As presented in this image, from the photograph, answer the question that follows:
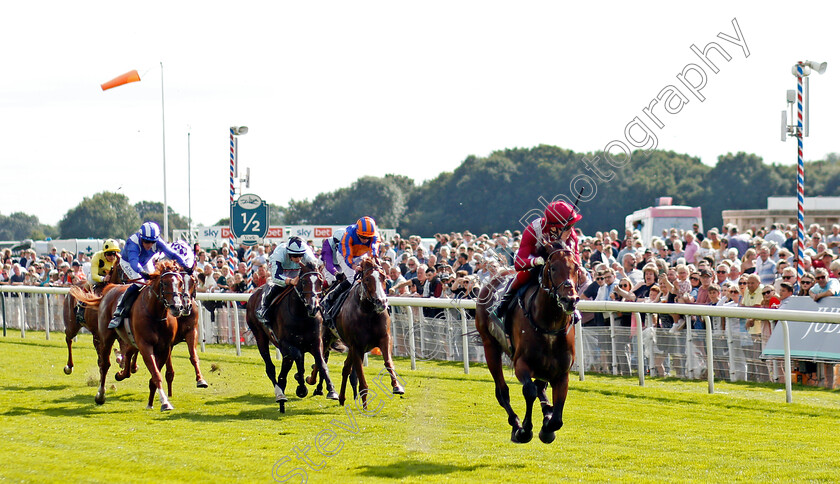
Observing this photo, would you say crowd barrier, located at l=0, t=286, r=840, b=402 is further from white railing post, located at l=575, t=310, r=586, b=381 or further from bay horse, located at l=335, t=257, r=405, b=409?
bay horse, located at l=335, t=257, r=405, b=409

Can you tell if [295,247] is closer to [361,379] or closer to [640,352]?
[361,379]

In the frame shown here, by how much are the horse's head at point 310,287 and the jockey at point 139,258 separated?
51.1 inches

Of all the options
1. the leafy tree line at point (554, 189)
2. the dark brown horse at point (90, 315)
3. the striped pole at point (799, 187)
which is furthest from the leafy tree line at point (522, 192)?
the dark brown horse at point (90, 315)

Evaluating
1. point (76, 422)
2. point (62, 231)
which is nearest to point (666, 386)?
point (76, 422)

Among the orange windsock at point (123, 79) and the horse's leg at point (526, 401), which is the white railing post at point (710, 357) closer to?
the horse's leg at point (526, 401)

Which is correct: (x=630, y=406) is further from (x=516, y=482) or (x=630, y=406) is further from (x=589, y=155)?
(x=589, y=155)

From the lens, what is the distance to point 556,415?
6887 millimetres

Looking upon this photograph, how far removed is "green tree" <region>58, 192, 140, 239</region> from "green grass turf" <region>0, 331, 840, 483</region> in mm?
53871

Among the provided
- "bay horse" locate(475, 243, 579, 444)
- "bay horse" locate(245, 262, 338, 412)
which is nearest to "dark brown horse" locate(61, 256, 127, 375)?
"bay horse" locate(245, 262, 338, 412)

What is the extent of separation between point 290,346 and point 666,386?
4.02 m

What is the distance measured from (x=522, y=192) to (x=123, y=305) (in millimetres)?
64529

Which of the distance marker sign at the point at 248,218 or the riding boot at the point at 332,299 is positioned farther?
the distance marker sign at the point at 248,218

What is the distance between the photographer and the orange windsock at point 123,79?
1860 centimetres

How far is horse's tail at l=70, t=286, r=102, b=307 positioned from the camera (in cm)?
1155
